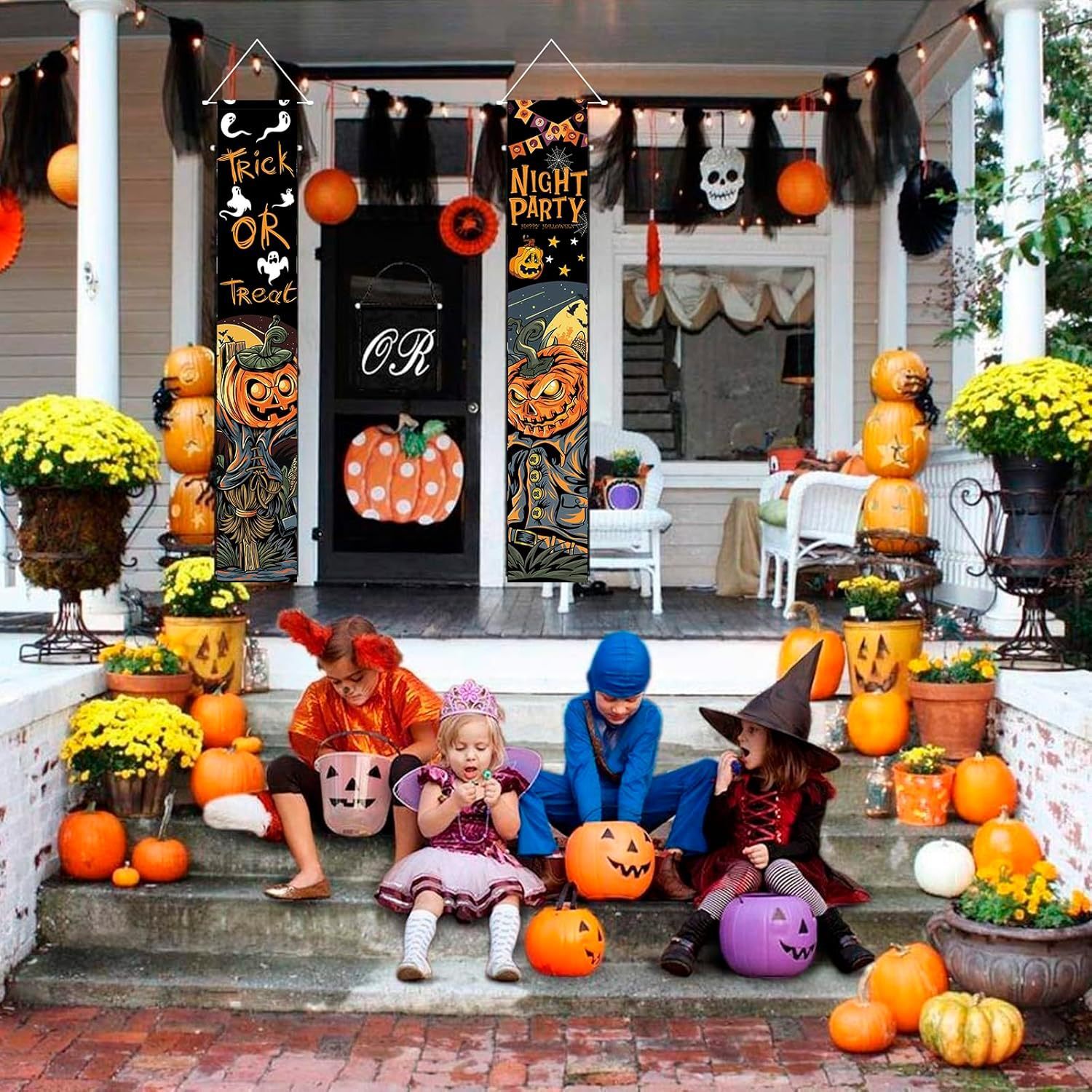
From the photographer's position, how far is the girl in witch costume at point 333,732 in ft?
14.7

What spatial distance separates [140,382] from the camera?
9.07m

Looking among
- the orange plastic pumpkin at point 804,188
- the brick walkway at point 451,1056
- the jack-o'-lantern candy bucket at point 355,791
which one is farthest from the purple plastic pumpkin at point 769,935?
the orange plastic pumpkin at point 804,188

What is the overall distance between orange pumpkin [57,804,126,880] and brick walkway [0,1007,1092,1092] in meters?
0.58

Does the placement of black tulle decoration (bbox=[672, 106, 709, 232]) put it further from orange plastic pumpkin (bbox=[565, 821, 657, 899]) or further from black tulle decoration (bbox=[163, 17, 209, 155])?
orange plastic pumpkin (bbox=[565, 821, 657, 899])

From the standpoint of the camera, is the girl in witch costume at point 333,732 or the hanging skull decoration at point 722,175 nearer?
the girl in witch costume at point 333,732

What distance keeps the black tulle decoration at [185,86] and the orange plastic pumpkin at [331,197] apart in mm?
1004

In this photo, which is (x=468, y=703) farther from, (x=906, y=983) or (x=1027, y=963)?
(x=1027, y=963)

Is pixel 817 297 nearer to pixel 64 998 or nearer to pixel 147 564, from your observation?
pixel 147 564

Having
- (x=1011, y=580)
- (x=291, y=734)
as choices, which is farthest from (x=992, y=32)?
(x=291, y=734)

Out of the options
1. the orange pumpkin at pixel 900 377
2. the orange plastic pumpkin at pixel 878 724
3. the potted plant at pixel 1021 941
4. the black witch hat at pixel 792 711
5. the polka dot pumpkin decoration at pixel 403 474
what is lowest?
the potted plant at pixel 1021 941

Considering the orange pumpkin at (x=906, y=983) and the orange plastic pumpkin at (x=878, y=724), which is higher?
the orange plastic pumpkin at (x=878, y=724)

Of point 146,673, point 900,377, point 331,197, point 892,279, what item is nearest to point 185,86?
point 331,197

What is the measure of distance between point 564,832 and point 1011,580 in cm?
192

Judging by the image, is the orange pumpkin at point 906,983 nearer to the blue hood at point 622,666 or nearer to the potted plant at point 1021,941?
the potted plant at point 1021,941
